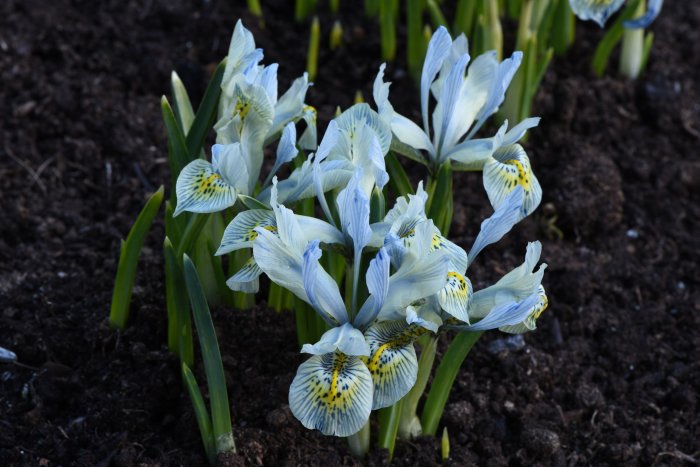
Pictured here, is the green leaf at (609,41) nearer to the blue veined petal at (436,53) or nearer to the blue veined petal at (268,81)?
the blue veined petal at (436,53)

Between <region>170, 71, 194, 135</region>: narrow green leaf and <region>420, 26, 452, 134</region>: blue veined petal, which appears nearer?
<region>420, 26, 452, 134</region>: blue veined petal

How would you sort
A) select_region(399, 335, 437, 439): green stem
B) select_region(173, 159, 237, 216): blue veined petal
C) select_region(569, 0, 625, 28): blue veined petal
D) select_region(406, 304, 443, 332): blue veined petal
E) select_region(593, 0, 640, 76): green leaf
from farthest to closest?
select_region(593, 0, 640, 76): green leaf
select_region(569, 0, 625, 28): blue veined petal
select_region(399, 335, 437, 439): green stem
select_region(173, 159, 237, 216): blue veined petal
select_region(406, 304, 443, 332): blue veined petal

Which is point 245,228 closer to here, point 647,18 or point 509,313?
point 509,313

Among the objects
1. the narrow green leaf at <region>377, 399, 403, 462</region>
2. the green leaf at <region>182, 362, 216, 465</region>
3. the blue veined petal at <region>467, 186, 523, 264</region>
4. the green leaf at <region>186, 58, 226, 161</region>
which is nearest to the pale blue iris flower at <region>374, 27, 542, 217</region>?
the blue veined petal at <region>467, 186, 523, 264</region>

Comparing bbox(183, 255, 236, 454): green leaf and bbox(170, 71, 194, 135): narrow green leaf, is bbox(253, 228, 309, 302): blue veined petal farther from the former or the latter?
bbox(170, 71, 194, 135): narrow green leaf

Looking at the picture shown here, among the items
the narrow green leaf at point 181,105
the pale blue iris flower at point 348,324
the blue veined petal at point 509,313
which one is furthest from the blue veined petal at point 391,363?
the narrow green leaf at point 181,105

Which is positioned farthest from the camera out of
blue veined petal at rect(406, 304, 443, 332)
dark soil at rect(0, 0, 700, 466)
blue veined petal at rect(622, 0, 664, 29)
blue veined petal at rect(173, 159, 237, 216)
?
blue veined petal at rect(622, 0, 664, 29)

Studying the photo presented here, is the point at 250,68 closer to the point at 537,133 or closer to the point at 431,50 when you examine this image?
the point at 431,50
